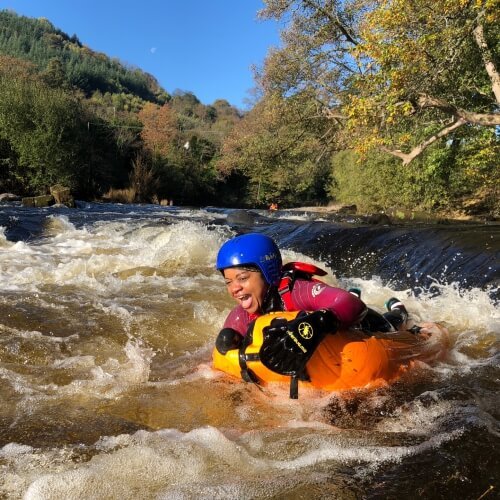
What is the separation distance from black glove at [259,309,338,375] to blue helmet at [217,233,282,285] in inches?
14.9

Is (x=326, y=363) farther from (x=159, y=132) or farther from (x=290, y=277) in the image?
(x=159, y=132)

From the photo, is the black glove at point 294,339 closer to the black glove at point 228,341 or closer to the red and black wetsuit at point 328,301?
the red and black wetsuit at point 328,301

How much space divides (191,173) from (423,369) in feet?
135

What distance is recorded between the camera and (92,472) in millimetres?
1938

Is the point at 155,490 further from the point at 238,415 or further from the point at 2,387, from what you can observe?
the point at 2,387

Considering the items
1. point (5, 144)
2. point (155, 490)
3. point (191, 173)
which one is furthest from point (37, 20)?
point (155, 490)

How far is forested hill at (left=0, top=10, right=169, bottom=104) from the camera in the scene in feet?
262

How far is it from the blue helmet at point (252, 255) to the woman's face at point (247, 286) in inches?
2.2

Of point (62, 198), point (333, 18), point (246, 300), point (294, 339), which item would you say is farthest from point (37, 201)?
point (294, 339)

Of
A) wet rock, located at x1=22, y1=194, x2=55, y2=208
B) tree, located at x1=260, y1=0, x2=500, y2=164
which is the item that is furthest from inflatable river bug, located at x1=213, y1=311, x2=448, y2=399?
wet rock, located at x1=22, y1=194, x2=55, y2=208

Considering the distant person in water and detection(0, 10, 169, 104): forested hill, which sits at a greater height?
detection(0, 10, 169, 104): forested hill

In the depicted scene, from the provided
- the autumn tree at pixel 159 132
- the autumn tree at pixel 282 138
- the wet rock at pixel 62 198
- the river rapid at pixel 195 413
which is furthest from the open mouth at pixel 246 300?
the autumn tree at pixel 159 132

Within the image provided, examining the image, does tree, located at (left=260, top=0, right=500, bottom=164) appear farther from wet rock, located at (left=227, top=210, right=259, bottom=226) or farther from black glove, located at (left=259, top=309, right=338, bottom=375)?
black glove, located at (left=259, top=309, right=338, bottom=375)

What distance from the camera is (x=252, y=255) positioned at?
2832mm
